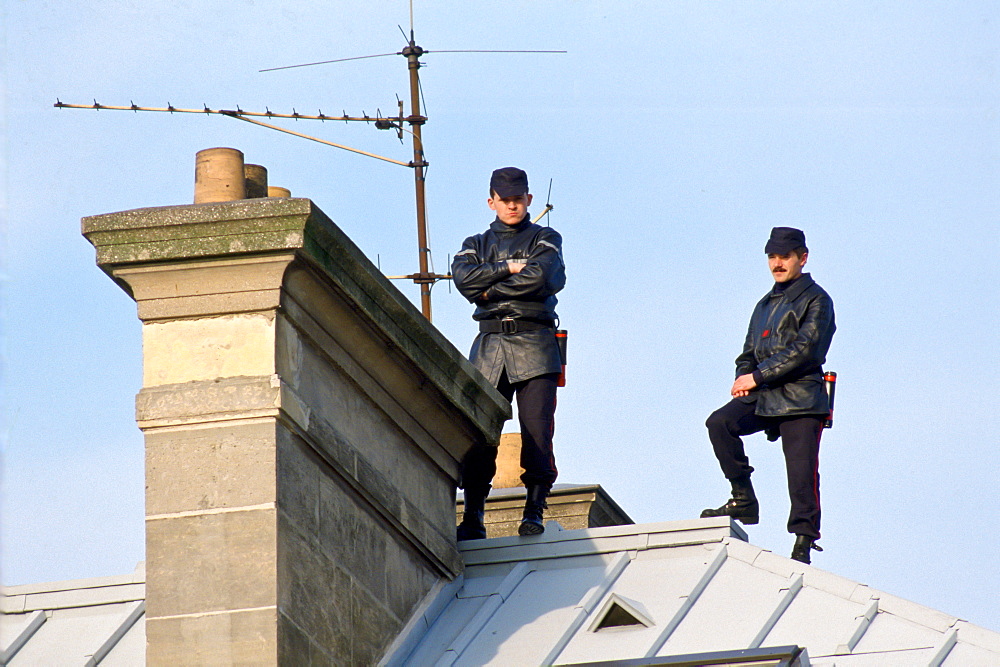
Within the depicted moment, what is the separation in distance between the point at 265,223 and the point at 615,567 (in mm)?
2602

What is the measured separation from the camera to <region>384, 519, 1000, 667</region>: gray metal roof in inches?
313

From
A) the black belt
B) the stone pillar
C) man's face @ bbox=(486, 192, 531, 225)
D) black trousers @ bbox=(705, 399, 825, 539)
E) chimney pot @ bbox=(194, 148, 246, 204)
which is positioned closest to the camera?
the stone pillar

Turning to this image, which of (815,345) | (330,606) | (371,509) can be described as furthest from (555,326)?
(330,606)

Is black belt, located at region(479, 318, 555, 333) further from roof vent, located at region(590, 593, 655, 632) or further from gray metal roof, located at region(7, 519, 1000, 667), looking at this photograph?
roof vent, located at region(590, 593, 655, 632)

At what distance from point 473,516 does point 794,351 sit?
1965 mm

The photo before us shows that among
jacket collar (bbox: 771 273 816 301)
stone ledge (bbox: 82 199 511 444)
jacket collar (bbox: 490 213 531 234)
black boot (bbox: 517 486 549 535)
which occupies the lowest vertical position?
black boot (bbox: 517 486 549 535)

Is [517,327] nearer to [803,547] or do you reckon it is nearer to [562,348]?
[562,348]

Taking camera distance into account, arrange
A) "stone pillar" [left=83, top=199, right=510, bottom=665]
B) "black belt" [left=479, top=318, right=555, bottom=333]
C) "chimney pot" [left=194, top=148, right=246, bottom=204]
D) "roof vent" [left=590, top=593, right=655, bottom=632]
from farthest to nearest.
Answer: "black belt" [left=479, top=318, right=555, bottom=333] < "roof vent" [left=590, top=593, right=655, bottom=632] < "chimney pot" [left=194, top=148, right=246, bottom=204] < "stone pillar" [left=83, top=199, right=510, bottom=665]

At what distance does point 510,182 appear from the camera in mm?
10078

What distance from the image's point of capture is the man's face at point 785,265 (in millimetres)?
10203

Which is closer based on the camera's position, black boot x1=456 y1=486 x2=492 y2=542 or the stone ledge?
the stone ledge

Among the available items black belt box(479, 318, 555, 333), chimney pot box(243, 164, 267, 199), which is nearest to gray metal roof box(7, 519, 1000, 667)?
black belt box(479, 318, 555, 333)

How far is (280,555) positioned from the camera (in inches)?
286

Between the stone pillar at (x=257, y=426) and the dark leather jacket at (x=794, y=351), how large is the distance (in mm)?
2578
